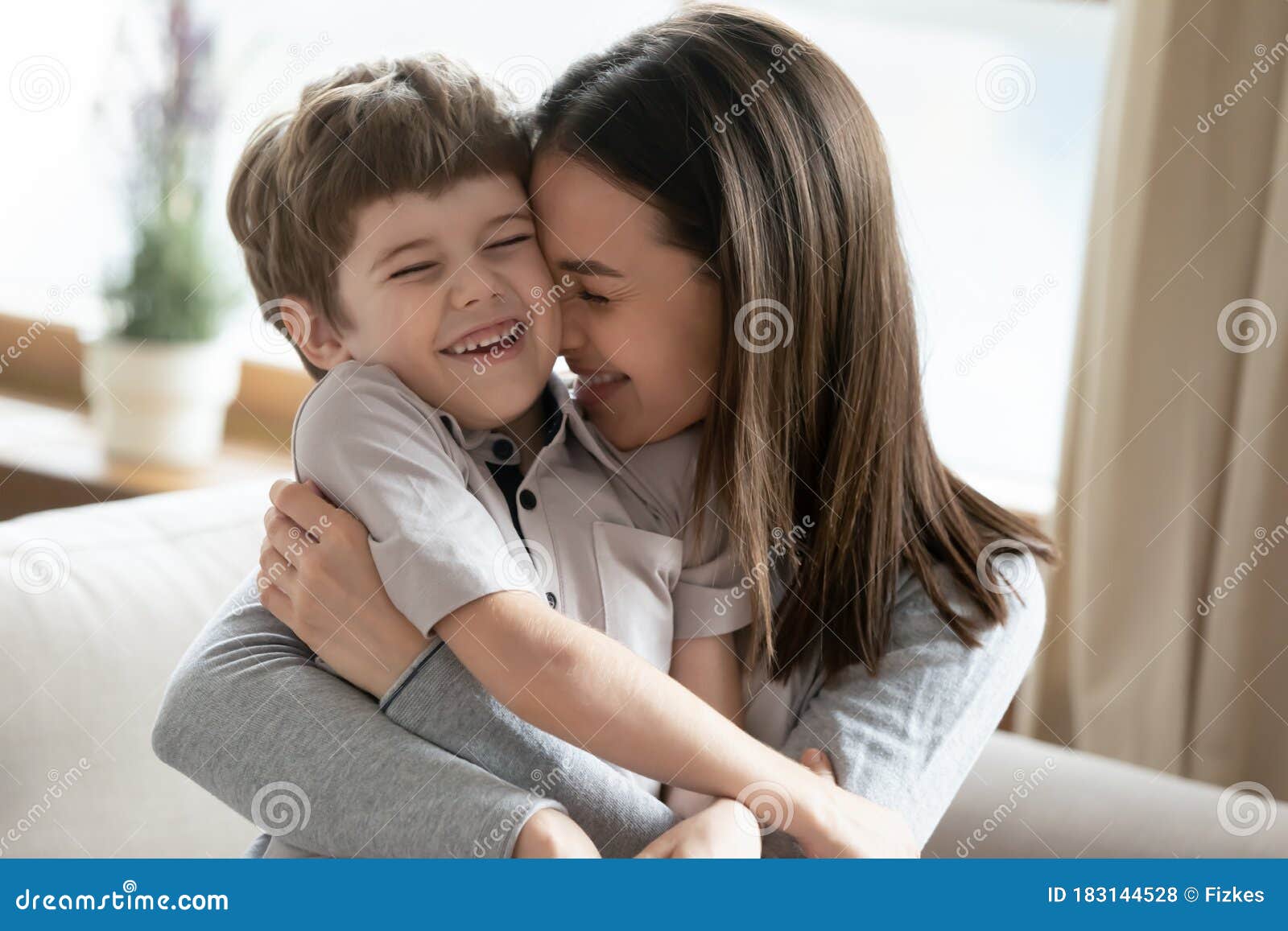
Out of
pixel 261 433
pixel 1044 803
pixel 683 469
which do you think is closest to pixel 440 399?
pixel 683 469

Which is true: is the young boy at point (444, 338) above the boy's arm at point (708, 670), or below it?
above

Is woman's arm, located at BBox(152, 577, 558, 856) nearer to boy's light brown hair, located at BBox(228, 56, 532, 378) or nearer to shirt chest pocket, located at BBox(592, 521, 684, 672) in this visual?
shirt chest pocket, located at BBox(592, 521, 684, 672)

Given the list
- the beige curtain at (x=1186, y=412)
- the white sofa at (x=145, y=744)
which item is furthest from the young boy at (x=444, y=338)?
the beige curtain at (x=1186, y=412)

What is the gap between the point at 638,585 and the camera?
3.87ft

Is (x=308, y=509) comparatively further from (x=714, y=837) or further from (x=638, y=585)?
(x=714, y=837)

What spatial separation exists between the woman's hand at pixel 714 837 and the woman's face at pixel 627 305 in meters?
0.45

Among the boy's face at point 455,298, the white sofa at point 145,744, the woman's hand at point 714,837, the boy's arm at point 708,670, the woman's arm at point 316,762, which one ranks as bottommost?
the white sofa at point 145,744

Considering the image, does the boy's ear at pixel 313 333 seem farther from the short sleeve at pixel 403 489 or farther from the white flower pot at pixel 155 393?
the white flower pot at pixel 155 393

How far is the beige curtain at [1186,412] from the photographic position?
2.23 m

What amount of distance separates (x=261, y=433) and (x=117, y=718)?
1.97m

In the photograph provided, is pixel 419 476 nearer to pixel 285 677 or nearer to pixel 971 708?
pixel 285 677

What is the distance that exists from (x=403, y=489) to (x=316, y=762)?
0.82 feet

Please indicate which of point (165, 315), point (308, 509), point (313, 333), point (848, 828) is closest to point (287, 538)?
point (308, 509)
